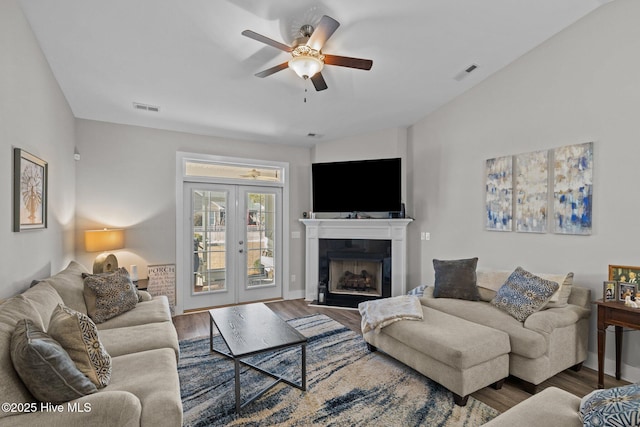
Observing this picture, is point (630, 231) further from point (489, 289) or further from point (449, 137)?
point (449, 137)

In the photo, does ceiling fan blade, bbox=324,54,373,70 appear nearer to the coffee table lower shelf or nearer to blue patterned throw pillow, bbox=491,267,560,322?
the coffee table lower shelf

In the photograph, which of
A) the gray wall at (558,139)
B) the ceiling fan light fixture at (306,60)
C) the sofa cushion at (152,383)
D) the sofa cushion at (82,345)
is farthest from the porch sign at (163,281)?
the gray wall at (558,139)

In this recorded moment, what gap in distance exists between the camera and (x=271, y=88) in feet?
11.7

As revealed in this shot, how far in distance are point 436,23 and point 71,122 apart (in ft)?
13.7

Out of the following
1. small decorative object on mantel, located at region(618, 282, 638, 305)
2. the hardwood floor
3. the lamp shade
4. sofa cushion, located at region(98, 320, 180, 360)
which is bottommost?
the hardwood floor

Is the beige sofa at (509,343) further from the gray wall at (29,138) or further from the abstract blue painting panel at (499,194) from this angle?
the gray wall at (29,138)

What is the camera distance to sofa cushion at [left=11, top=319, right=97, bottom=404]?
4.40 feet

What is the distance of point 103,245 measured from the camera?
3.71 meters

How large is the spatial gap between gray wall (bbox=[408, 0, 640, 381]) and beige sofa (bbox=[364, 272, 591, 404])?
0.36 metres

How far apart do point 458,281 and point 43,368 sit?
11.2ft

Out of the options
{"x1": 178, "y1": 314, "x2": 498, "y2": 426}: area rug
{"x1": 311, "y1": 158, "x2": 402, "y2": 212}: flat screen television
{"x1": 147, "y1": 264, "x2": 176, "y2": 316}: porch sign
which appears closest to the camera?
{"x1": 178, "y1": 314, "x2": 498, "y2": 426}: area rug

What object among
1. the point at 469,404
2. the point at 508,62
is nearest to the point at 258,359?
the point at 469,404

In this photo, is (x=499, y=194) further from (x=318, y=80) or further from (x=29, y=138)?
(x=29, y=138)

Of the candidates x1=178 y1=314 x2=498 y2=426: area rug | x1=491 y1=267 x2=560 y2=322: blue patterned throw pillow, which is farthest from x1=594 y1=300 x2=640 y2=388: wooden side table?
x1=178 y1=314 x2=498 y2=426: area rug
